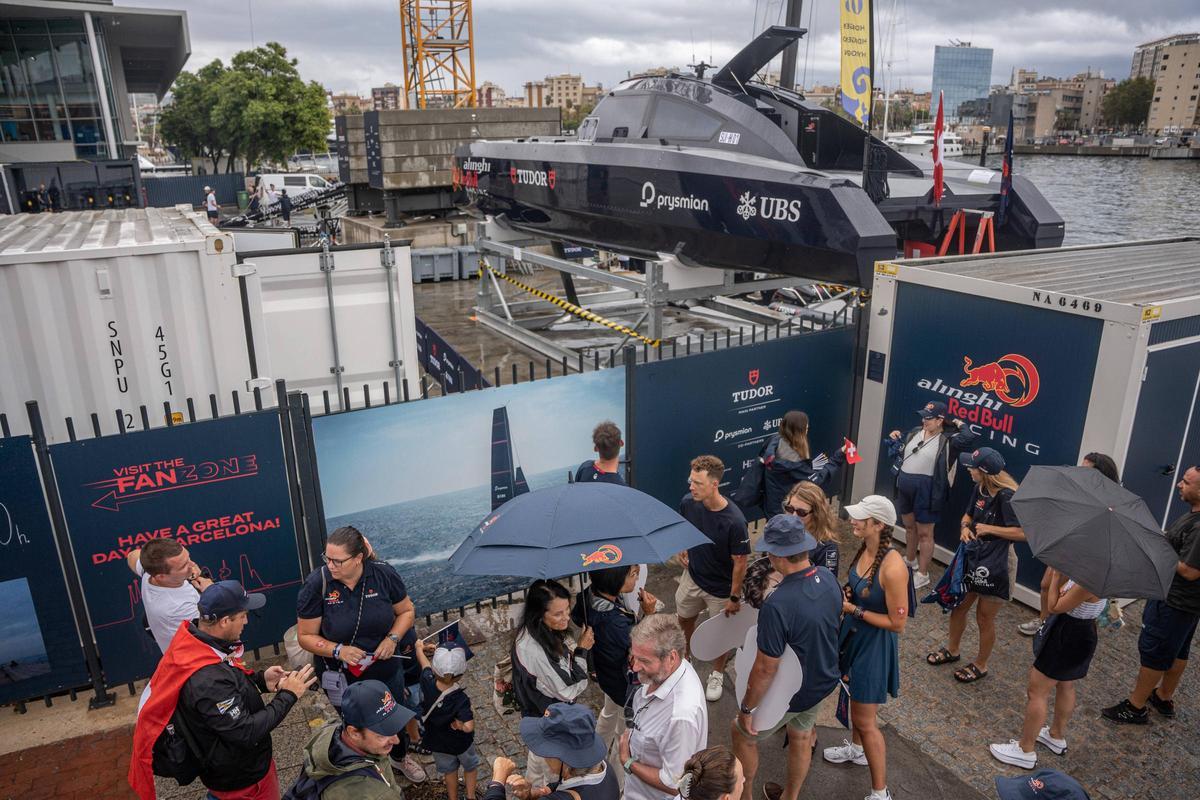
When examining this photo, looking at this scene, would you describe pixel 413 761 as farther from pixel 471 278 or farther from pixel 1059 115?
pixel 1059 115

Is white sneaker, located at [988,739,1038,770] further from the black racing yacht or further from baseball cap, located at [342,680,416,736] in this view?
the black racing yacht

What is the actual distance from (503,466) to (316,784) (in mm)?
3235

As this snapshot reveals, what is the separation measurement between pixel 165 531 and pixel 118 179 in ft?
81.7

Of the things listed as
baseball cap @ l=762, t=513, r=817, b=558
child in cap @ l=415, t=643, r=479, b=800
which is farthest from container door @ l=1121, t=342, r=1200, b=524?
child in cap @ l=415, t=643, r=479, b=800

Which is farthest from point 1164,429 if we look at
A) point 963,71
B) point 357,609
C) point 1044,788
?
point 963,71

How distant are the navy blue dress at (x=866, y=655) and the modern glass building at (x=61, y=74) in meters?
31.5

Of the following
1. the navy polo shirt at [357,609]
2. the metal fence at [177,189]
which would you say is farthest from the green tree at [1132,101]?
the navy polo shirt at [357,609]

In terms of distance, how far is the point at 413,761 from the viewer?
443cm

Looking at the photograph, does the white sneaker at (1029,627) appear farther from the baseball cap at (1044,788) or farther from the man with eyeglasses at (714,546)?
the baseball cap at (1044,788)

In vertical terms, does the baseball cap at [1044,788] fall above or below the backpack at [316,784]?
above

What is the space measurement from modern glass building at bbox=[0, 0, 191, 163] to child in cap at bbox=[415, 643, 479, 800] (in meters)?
30.6

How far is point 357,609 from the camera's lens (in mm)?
3922

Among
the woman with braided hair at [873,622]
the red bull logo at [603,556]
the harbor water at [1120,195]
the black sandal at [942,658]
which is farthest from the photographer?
the harbor water at [1120,195]

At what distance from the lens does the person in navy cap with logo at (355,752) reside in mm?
2783
